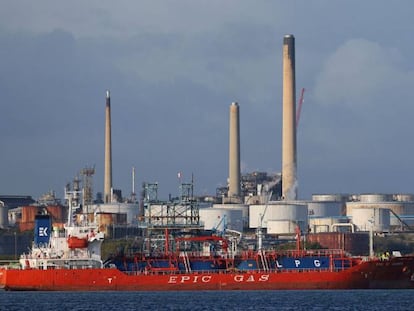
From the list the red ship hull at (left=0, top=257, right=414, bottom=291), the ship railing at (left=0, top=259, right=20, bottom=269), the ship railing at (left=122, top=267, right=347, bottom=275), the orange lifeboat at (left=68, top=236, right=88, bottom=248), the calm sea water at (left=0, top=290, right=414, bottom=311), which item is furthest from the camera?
the ship railing at (left=0, top=259, right=20, bottom=269)

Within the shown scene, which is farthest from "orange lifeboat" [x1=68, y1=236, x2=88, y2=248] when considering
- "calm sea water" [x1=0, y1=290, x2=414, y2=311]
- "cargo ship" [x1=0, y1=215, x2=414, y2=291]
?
"calm sea water" [x1=0, y1=290, x2=414, y2=311]

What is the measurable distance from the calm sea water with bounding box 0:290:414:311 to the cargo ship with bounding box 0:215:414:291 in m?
1.75

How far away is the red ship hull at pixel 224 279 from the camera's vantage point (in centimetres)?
12606

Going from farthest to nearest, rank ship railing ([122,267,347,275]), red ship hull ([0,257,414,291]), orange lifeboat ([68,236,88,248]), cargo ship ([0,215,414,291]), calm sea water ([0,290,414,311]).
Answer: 1. orange lifeboat ([68,236,88,248])
2. ship railing ([122,267,347,275])
3. cargo ship ([0,215,414,291])
4. red ship hull ([0,257,414,291])
5. calm sea water ([0,290,414,311])

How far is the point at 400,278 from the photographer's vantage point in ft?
419

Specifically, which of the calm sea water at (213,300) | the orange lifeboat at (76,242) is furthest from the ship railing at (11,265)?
the orange lifeboat at (76,242)

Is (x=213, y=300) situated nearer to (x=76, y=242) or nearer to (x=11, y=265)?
(x=76, y=242)

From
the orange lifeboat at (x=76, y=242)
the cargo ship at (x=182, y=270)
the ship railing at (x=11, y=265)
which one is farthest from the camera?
the ship railing at (x=11, y=265)

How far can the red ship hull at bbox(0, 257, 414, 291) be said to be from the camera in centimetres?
12606

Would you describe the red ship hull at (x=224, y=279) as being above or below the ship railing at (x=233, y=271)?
below

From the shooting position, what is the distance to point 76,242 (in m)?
128

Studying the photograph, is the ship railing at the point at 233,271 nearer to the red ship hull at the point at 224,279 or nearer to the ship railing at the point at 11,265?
the red ship hull at the point at 224,279

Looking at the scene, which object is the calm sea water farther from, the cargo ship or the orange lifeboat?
the orange lifeboat

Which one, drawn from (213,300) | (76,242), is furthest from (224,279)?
(213,300)
